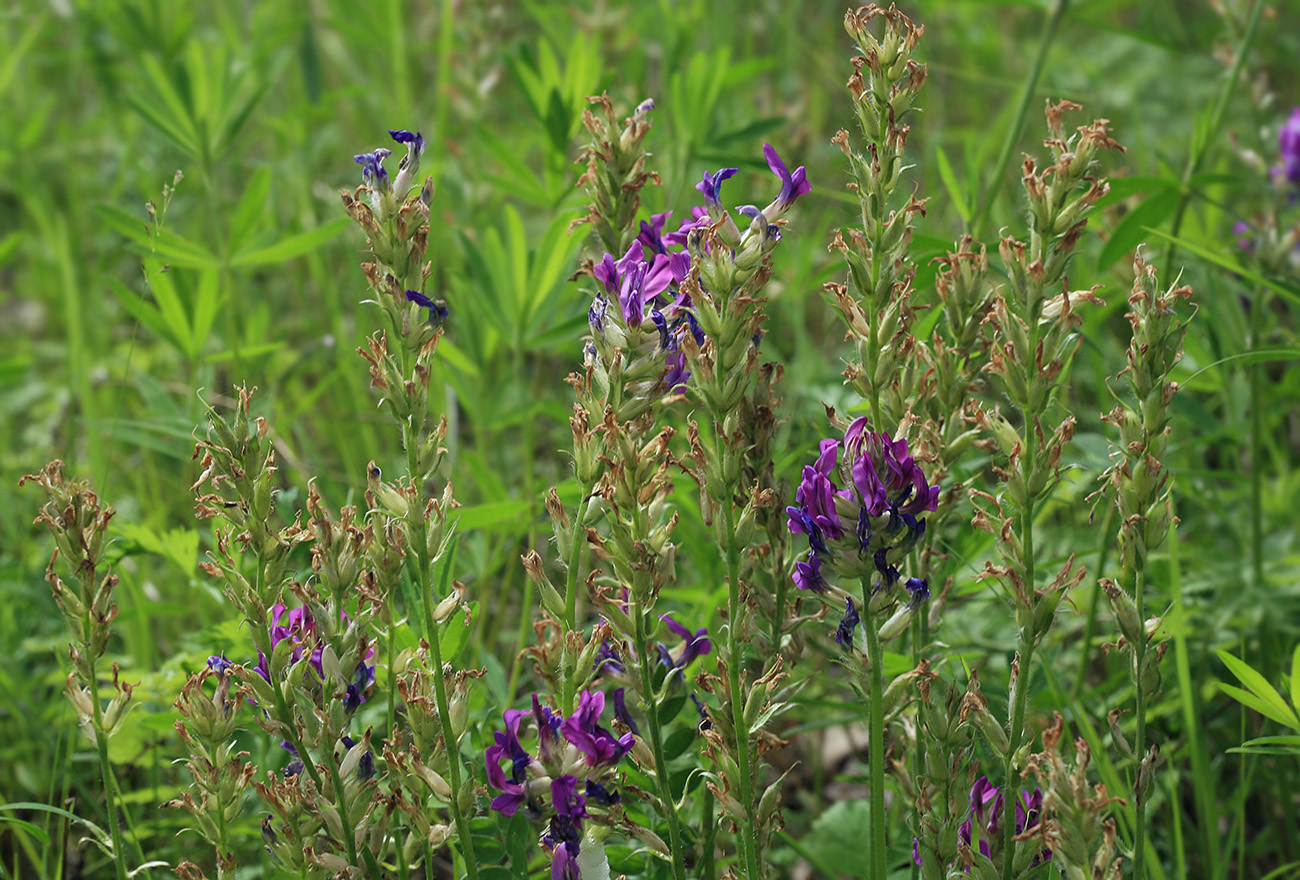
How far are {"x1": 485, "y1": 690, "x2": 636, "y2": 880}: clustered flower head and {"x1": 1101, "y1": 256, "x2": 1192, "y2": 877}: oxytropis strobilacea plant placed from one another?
2.17 feet

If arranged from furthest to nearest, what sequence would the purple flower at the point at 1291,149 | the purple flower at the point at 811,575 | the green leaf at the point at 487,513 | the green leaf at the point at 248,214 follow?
the purple flower at the point at 1291,149 → the green leaf at the point at 248,214 → the green leaf at the point at 487,513 → the purple flower at the point at 811,575

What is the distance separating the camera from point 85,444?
4129 millimetres

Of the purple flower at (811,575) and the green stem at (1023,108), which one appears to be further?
the green stem at (1023,108)

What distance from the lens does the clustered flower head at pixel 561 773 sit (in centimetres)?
146

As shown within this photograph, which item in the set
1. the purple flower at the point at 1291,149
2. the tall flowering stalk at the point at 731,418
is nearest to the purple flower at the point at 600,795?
the tall flowering stalk at the point at 731,418

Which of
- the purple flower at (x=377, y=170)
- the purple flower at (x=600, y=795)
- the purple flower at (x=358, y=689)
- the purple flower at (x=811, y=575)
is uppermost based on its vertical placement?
the purple flower at (x=377, y=170)

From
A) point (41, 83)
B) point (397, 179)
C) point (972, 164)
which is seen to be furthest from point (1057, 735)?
point (41, 83)

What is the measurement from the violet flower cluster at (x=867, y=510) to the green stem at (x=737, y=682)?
0.09 meters

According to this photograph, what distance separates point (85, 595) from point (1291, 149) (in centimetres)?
347

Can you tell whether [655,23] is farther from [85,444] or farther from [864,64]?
[864,64]

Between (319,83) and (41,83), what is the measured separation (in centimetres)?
296

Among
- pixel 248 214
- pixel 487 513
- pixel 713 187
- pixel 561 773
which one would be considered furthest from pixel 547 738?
pixel 248 214

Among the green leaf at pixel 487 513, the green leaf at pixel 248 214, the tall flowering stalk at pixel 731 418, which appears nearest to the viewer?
the tall flowering stalk at pixel 731 418

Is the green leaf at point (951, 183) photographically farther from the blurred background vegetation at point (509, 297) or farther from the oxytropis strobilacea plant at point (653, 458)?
the oxytropis strobilacea plant at point (653, 458)
